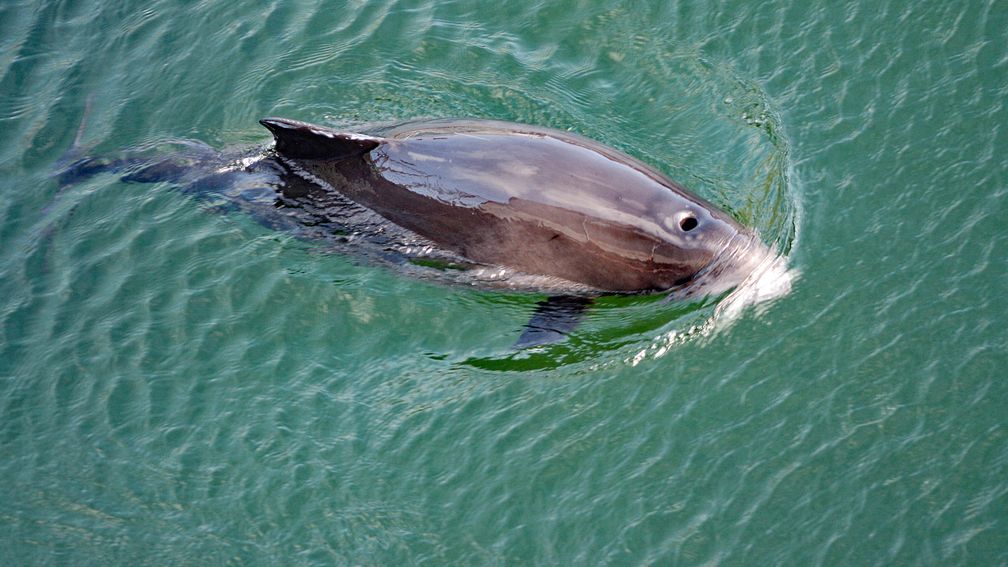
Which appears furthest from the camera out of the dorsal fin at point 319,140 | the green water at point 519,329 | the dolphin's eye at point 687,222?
the dorsal fin at point 319,140

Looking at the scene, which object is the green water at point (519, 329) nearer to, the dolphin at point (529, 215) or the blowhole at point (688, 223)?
the dolphin at point (529, 215)

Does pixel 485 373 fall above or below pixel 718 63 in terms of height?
below

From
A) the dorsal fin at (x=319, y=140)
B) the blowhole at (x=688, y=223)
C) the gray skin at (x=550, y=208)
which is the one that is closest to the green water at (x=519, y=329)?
the gray skin at (x=550, y=208)

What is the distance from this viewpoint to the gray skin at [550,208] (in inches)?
282

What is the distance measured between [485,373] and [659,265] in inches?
58.2

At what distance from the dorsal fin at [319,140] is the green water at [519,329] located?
78 centimetres


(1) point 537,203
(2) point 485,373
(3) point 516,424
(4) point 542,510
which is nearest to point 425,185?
(1) point 537,203

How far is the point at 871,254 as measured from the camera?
7309mm

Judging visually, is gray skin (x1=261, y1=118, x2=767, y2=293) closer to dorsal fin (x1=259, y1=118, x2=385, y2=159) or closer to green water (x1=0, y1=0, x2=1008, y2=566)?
dorsal fin (x1=259, y1=118, x2=385, y2=159)

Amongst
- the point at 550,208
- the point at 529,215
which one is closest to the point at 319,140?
the point at 529,215

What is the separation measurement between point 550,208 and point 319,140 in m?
1.88

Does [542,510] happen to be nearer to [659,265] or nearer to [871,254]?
[659,265]

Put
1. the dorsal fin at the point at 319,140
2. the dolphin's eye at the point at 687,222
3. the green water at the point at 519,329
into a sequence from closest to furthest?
the green water at the point at 519,329 → the dolphin's eye at the point at 687,222 → the dorsal fin at the point at 319,140

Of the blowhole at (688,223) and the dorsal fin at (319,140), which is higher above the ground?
the blowhole at (688,223)
